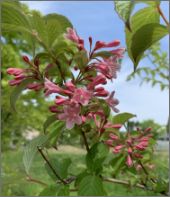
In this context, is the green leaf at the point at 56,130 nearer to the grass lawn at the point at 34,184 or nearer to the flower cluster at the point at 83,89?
the flower cluster at the point at 83,89

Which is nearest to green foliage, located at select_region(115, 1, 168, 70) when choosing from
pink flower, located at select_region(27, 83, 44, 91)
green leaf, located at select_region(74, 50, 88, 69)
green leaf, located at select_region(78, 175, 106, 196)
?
green leaf, located at select_region(74, 50, 88, 69)

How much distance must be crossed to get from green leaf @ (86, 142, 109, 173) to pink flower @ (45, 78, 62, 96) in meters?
0.21

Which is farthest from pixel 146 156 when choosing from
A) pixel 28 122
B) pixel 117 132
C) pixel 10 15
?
pixel 28 122

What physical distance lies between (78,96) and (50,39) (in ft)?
0.45

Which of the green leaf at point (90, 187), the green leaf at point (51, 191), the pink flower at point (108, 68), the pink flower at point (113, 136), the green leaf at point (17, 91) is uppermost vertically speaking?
the pink flower at point (108, 68)

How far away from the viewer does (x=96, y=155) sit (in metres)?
0.91

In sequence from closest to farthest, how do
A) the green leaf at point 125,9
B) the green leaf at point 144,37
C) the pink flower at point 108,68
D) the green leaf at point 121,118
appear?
the green leaf at point 125,9
the green leaf at point 144,37
the pink flower at point 108,68
the green leaf at point 121,118

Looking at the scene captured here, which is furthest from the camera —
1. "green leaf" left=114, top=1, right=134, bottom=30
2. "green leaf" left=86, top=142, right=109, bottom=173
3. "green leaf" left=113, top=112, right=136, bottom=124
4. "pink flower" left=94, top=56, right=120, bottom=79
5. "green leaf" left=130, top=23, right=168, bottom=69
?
"green leaf" left=113, top=112, right=136, bottom=124

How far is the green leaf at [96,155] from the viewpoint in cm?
91

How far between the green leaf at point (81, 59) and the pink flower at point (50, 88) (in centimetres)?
7

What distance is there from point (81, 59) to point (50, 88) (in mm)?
98

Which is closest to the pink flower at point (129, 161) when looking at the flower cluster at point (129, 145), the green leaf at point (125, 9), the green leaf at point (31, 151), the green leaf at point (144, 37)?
the flower cluster at point (129, 145)

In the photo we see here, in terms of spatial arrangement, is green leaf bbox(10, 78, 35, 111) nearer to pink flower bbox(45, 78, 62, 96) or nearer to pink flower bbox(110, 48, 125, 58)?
pink flower bbox(45, 78, 62, 96)

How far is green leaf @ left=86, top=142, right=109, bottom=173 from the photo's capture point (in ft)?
2.98
